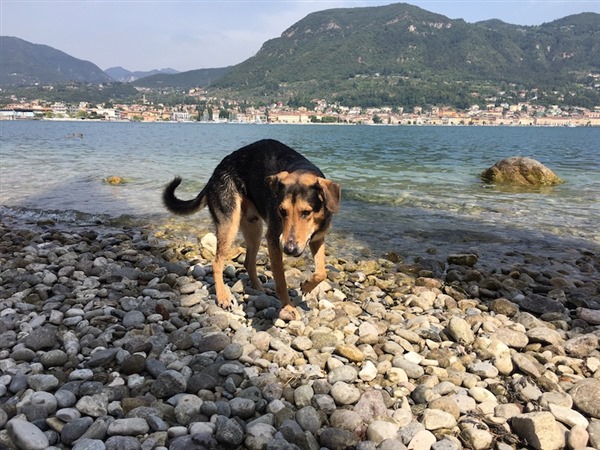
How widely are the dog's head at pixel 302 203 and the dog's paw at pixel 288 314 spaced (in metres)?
1.14

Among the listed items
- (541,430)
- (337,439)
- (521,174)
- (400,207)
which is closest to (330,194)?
(337,439)

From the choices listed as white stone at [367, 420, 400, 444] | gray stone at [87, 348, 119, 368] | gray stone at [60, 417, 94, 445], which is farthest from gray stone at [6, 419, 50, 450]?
white stone at [367, 420, 400, 444]

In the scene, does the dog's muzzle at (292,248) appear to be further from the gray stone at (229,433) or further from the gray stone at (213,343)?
the gray stone at (229,433)

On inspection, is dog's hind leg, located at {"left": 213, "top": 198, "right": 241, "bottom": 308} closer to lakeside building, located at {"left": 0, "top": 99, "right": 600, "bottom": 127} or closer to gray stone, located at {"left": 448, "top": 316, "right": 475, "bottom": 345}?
gray stone, located at {"left": 448, "top": 316, "right": 475, "bottom": 345}

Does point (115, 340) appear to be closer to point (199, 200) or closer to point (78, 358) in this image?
point (78, 358)

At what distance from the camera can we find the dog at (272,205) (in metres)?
4.74

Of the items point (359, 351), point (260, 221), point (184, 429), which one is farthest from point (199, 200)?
point (184, 429)

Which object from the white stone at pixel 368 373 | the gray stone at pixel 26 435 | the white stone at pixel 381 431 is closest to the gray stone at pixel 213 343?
the white stone at pixel 368 373

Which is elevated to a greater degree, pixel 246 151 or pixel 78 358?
pixel 246 151

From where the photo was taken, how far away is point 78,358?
4.42 metres

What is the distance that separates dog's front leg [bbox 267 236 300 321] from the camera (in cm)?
549

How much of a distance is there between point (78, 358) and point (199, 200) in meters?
2.91

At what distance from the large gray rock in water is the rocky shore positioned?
44.4ft

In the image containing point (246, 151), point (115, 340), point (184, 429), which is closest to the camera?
point (184, 429)
